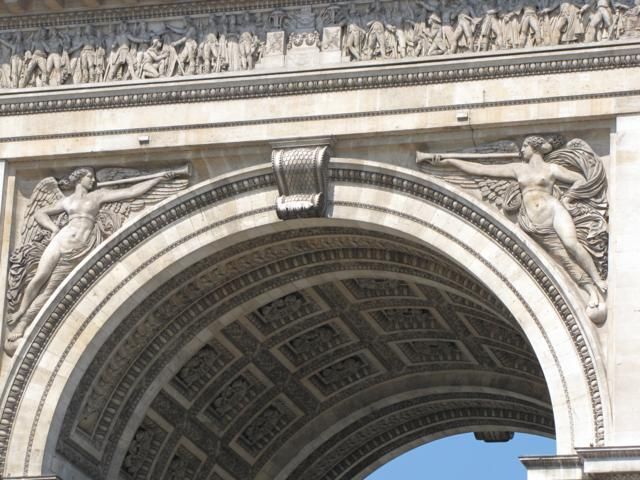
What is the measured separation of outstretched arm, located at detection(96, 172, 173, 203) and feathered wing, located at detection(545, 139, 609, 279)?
4.76 meters

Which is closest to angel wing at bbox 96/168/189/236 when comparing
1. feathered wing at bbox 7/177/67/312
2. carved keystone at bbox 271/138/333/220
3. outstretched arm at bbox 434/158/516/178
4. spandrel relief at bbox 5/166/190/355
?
spandrel relief at bbox 5/166/190/355

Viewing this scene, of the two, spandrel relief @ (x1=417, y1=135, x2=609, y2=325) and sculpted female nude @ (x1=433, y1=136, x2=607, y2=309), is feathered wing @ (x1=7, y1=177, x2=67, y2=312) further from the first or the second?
sculpted female nude @ (x1=433, y1=136, x2=607, y2=309)

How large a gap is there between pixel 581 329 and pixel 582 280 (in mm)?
585

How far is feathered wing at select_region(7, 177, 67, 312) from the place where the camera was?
28469mm

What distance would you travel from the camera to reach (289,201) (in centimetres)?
2770

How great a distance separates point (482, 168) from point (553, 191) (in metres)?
0.88

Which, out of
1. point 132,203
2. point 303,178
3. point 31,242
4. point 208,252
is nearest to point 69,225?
point 31,242

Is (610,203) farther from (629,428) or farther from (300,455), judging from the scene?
(300,455)

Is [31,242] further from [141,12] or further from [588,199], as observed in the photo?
→ [588,199]

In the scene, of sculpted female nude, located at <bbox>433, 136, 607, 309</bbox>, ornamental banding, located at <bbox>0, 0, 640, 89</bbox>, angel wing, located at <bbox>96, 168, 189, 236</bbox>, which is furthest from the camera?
angel wing, located at <bbox>96, 168, 189, 236</bbox>

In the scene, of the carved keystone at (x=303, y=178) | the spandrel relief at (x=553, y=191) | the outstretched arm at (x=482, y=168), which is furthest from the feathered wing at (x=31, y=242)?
the outstretched arm at (x=482, y=168)

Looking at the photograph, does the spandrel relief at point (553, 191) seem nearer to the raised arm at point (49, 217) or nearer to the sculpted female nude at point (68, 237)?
the sculpted female nude at point (68, 237)

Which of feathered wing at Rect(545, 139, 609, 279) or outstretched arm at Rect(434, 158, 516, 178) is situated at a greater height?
outstretched arm at Rect(434, 158, 516, 178)

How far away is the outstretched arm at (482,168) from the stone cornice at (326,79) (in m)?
0.98
